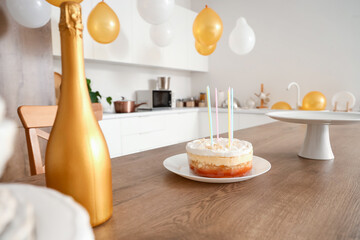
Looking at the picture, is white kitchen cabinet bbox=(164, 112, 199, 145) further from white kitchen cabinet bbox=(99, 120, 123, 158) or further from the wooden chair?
the wooden chair

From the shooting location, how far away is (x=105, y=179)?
1.21ft

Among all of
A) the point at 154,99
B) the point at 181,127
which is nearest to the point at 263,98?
the point at 181,127

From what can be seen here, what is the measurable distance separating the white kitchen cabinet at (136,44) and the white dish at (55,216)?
2.41m

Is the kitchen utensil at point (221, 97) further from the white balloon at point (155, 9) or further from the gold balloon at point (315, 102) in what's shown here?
the white balloon at point (155, 9)

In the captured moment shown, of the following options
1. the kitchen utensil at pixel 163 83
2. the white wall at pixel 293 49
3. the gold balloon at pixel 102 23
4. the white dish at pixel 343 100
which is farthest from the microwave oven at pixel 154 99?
the white dish at pixel 343 100

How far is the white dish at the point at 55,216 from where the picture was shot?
163 millimetres

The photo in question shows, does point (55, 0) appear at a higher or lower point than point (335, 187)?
higher

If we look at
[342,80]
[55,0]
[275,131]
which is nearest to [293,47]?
[342,80]

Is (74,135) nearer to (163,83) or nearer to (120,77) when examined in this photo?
(120,77)

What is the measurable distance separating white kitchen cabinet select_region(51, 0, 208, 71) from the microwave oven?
356mm

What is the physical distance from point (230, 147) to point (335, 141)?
0.72 m

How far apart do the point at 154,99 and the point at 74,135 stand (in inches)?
115

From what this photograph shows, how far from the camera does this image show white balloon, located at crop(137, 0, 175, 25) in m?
1.74

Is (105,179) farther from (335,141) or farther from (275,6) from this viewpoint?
(275,6)
